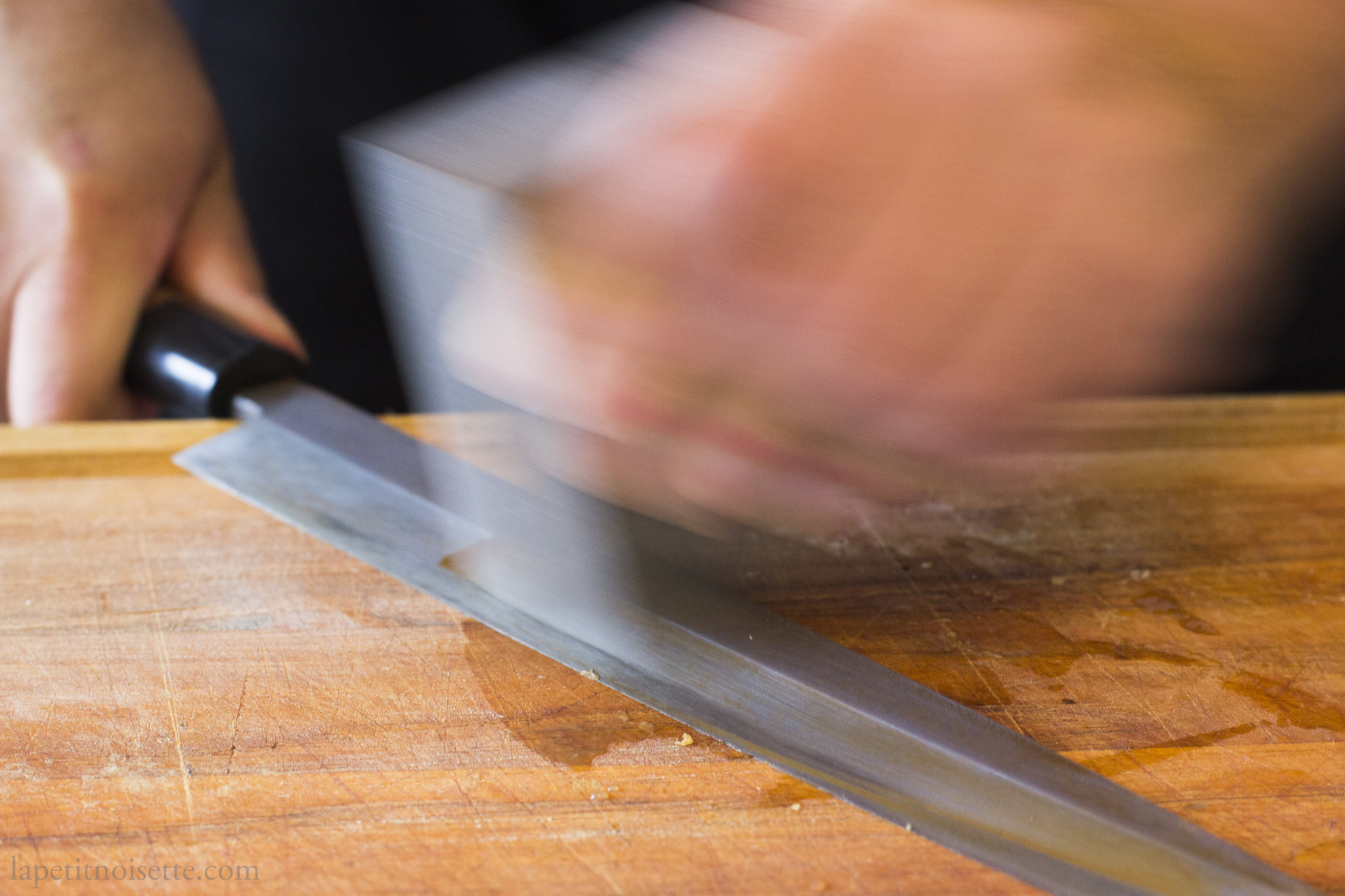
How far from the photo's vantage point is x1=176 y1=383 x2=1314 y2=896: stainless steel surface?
0.49 meters

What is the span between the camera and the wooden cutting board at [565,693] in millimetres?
499

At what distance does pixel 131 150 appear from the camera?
1.02m

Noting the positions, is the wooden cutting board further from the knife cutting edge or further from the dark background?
the dark background

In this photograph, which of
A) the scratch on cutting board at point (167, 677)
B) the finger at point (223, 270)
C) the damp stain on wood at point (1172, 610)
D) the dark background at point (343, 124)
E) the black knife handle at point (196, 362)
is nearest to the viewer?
the scratch on cutting board at point (167, 677)

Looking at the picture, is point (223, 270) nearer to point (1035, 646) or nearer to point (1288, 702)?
point (1035, 646)

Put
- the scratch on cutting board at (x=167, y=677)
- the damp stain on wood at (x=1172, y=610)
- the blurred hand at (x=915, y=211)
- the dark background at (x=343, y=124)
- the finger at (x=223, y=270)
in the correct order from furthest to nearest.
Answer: the dark background at (x=343, y=124) < the finger at (x=223, y=270) < the damp stain on wood at (x=1172, y=610) < the scratch on cutting board at (x=167, y=677) < the blurred hand at (x=915, y=211)

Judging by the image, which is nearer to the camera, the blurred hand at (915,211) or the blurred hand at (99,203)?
the blurred hand at (915,211)

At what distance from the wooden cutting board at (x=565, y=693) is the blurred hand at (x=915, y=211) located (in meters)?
0.21

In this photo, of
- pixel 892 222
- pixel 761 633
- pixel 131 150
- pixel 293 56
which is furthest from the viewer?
pixel 293 56

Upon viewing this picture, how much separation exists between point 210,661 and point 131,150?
64 cm

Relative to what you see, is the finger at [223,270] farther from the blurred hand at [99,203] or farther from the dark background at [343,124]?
the dark background at [343,124]

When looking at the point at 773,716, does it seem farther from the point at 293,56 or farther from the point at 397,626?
the point at 293,56

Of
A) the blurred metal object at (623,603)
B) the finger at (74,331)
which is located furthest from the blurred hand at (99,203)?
the blurred metal object at (623,603)

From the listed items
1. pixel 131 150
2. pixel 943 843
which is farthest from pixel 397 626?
pixel 131 150
